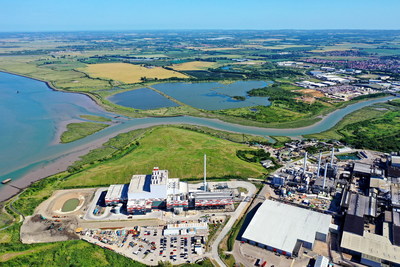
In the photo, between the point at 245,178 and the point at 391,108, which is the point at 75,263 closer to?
the point at 245,178

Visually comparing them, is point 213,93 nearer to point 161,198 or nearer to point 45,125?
point 45,125

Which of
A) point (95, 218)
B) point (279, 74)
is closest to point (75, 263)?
point (95, 218)

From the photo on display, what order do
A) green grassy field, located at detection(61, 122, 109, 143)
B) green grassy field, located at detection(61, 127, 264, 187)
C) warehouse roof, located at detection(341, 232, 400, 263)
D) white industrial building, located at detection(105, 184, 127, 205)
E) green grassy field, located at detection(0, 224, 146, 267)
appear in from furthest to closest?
green grassy field, located at detection(61, 122, 109, 143), green grassy field, located at detection(61, 127, 264, 187), white industrial building, located at detection(105, 184, 127, 205), green grassy field, located at detection(0, 224, 146, 267), warehouse roof, located at detection(341, 232, 400, 263)

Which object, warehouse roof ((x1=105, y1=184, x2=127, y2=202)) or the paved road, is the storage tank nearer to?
warehouse roof ((x1=105, y1=184, x2=127, y2=202))

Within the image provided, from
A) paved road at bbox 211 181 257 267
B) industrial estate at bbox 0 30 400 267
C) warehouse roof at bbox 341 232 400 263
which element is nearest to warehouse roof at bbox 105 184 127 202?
industrial estate at bbox 0 30 400 267

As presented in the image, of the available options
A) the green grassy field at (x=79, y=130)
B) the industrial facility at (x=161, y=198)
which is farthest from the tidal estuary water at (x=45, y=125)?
the industrial facility at (x=161, y=198)

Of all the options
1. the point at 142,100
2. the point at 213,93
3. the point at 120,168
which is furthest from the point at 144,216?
the point at 213,93
